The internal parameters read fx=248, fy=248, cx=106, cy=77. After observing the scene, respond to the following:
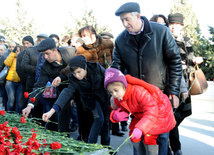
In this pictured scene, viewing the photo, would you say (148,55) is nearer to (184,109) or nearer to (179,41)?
(179,41)

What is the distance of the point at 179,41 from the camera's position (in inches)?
136

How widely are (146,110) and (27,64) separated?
11.0ft

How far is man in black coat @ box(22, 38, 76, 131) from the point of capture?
140 inches

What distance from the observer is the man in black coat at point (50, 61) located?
354cm

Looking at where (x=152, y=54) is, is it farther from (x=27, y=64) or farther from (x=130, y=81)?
(x=27, y=64)

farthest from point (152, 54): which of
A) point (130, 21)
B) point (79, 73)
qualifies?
point (79, 73)

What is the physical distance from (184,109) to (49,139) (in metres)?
2.15

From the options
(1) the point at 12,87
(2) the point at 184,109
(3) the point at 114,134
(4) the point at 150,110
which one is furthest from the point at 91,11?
(4) the point at 150,110

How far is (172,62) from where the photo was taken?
2627mm

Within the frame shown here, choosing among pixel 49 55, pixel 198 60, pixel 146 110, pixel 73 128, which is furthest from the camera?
pixel 73 128

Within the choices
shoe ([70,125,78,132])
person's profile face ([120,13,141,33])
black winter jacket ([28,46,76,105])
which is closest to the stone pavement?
shoe ([70,125,78,132])

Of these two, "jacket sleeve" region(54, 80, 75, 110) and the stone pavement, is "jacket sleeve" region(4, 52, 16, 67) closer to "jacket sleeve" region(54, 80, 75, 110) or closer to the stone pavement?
the stone pavement

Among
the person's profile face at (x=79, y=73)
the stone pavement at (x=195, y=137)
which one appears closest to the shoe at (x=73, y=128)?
the stone pavement at (x=195, y=137)

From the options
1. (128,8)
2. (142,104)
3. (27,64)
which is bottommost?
(142,104)
